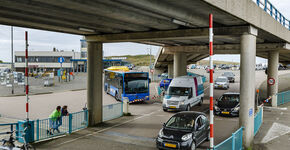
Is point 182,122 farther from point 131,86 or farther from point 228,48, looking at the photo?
point 228,48

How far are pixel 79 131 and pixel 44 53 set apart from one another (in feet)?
202

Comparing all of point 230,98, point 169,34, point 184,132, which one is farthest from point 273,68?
point 184,132

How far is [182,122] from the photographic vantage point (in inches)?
411

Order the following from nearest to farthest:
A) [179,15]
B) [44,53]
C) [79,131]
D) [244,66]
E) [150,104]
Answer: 1. [179,15]
2. [244,66]
3. [79,131]
4. [150,104]
5. [44,53]

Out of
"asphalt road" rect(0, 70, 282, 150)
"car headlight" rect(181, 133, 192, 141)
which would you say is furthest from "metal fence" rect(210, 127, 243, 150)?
"car headlight" rect(181, 133, 192, 141)

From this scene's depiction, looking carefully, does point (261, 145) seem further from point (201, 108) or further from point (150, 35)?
point (201, 108)

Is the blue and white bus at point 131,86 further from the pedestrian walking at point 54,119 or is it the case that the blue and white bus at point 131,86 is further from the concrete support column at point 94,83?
the pedestrian walking at point 54,119

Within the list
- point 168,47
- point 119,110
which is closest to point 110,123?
point 119,110

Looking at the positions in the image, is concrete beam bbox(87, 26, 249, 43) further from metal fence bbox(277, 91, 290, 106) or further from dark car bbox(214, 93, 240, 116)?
metal fence bbox(277, 91, 290, 106)

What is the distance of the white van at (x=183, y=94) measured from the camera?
17.6 meters

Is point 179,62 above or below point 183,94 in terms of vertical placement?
above

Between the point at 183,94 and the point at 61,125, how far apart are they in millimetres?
9653

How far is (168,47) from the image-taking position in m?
28.1

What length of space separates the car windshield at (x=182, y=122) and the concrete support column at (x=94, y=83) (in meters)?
5.68
